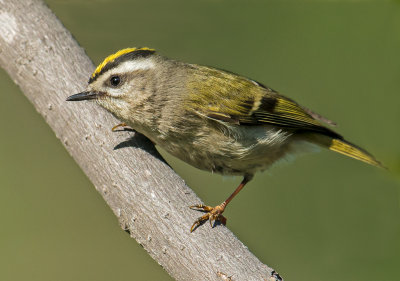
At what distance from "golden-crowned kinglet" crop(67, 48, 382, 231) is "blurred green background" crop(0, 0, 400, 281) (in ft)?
4.32

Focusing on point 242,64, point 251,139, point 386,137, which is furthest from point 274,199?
point 251,139

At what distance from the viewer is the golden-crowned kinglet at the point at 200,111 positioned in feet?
7.93

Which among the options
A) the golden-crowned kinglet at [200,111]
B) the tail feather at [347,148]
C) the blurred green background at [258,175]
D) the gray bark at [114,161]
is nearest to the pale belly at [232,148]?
the golden-crowned kinglet at [200,111]

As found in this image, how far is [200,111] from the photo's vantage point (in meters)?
2.49

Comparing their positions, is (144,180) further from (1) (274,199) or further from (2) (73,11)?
(2) (73,11)

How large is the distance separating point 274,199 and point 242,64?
139 cm

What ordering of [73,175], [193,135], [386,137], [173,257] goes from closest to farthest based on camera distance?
[173,257] → [193,135] → [386,137] → [73,175]

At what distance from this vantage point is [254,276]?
75.3 inches

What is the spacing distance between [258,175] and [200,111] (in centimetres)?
253

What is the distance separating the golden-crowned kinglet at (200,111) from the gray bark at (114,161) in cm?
11

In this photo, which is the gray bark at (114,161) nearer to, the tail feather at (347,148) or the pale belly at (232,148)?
the pale belly at (232,148)

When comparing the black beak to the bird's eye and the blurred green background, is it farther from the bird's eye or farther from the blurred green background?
the blurred green background

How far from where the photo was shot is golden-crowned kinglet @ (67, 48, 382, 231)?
7.93 ft

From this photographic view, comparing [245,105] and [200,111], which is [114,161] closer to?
[200,111]
